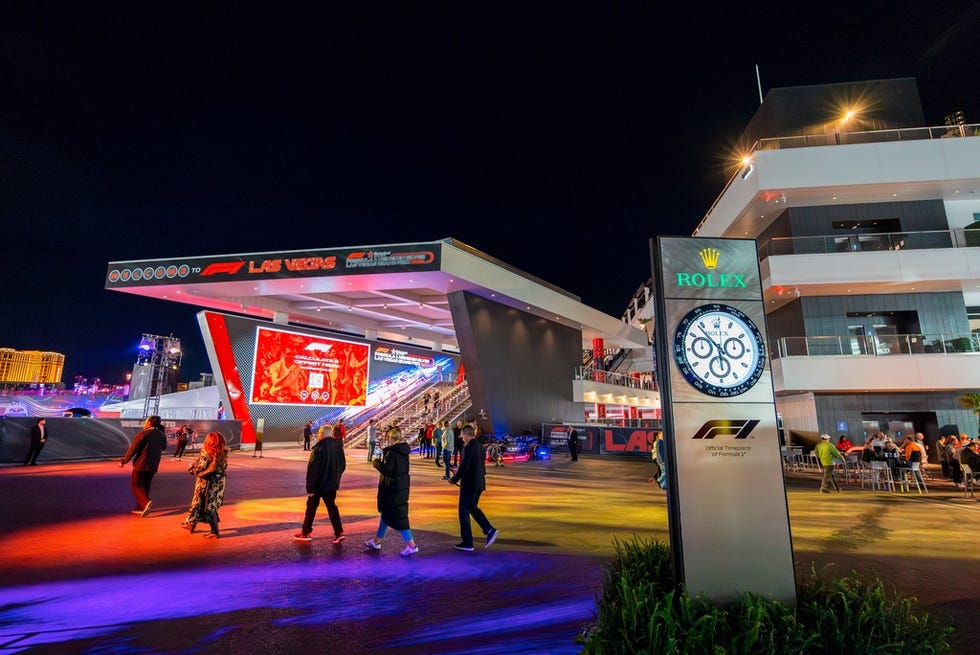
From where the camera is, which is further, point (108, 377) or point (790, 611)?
point (108, 377)

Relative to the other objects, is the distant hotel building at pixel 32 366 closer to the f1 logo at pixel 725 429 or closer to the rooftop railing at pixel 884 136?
the rooftop railing at pixel 884 136

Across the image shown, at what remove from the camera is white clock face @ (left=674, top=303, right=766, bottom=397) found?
3.91m

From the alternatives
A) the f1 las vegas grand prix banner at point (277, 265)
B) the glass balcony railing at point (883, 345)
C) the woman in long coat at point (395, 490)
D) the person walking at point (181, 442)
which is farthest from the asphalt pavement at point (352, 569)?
the glass balcony railing at point (883, 345)

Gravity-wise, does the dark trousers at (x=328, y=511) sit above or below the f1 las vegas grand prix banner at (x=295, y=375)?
below

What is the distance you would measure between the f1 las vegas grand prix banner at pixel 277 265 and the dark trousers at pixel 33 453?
899 cm

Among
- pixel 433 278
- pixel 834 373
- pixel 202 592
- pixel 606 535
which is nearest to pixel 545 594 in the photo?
pixel 606 535

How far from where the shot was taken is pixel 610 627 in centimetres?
302

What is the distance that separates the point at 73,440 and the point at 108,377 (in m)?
102

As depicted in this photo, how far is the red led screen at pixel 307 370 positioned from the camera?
1065 inches

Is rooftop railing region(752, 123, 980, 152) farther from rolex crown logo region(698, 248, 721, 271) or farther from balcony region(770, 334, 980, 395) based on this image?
rolex crown logo region(698, 248, 721, 271)

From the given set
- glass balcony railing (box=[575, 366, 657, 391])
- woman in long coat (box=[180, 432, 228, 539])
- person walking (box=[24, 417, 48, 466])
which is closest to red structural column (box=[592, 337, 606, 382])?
glass balcony railing (box=[575, 366, 657, 391])

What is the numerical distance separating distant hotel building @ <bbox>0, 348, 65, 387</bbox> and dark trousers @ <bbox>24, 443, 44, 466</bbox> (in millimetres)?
139594

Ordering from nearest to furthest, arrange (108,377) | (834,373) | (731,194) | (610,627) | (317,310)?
(610,627), (834,373), (731,194), (317,310), (108,377)

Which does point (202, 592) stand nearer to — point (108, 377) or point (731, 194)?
point (731, 194)
